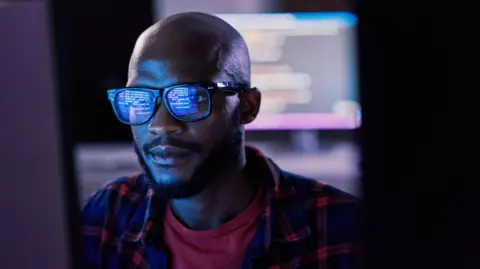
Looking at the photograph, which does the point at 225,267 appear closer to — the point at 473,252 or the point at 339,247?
the point at 339,247

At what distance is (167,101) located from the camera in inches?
29.5

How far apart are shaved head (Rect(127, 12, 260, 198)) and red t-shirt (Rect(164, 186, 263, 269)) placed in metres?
0.07

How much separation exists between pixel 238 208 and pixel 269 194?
0.18 ft

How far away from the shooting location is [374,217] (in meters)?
0.52

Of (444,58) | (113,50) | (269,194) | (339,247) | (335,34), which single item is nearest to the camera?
(444,58)

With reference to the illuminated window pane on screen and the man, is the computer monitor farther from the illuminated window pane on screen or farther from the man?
the illuminated window pane on screen

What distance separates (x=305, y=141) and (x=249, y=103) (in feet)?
4.21

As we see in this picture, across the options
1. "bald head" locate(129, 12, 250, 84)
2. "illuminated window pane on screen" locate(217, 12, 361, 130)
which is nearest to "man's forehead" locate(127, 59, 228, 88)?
"bald head" locate(129, 12, 250, 84)

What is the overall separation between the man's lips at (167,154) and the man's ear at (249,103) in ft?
0.45

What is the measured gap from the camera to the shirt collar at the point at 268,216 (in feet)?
2.67

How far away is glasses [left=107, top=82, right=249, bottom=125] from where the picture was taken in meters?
0.75

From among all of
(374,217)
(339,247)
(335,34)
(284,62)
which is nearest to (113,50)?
(284,62)

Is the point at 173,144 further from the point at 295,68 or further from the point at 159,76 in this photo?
the point at 295,68

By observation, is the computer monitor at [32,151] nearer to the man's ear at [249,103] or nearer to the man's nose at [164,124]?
the man's nose at [164,124]
